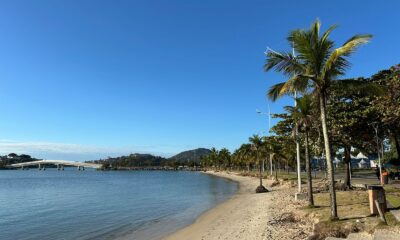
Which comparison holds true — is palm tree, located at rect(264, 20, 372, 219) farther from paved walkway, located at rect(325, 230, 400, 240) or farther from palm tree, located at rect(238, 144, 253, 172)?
palm tree, located at rect(238, 144, 253, 172)

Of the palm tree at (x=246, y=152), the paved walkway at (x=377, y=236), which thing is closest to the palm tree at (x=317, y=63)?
the paved walkway at (x=377, y=236)

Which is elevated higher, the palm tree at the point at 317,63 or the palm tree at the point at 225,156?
the palm tree at the point at 225,156

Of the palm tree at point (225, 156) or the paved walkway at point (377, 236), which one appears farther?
the palm tree at point (225, 156)

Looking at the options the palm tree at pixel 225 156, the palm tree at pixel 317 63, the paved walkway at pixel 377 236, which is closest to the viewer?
the paved walkway at pixel 377 236

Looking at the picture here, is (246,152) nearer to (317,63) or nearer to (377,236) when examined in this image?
(317,63)

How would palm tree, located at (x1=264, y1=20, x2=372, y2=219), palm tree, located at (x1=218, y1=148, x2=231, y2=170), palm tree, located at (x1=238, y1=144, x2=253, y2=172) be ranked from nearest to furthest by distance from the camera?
1. palm tree, located at (x1=264, y1=20, x2=372, y2=219)
2. palm tree, located at (x1=238, y1=144, x2=253, y2=172)
3. palm tree, located at (x1=218, y1=148, x2=231, y2=170)

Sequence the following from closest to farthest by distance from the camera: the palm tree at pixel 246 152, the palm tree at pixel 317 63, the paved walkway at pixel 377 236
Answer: the paved walkway at pixel 377 236 < the palm tree at pixel 317 63 < the palm tree at pixel 246 152

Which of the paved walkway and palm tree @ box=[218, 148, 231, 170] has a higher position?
palm tree @ box=[218, 148, 231, 170]

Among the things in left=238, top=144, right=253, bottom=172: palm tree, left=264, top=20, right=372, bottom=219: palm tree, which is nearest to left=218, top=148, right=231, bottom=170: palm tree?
left=238, top=144, right=253, bottom=172: palm tree

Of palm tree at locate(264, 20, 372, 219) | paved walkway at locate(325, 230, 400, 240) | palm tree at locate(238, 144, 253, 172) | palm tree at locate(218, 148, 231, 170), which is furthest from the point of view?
palm tree at locate(218, 148, 231, 170)

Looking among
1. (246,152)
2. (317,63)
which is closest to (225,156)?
(246,152)

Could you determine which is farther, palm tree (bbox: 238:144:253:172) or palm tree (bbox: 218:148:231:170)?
palm tree (bbox: 218:148:231:170)

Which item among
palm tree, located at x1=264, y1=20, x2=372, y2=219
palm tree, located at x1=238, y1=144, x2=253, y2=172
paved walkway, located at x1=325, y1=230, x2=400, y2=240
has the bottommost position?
paved walkway, located at x1=325, y1=230, x2=400, y2=240

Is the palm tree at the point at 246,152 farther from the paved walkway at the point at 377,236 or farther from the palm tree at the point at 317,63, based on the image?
the paved walkway at the point at 377,236
